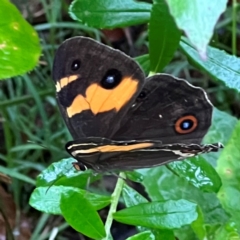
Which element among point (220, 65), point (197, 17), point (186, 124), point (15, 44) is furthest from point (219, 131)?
point (197, 17)

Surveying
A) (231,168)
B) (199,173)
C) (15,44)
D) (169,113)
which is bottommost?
(231,168)

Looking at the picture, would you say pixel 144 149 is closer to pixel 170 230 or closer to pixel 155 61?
pixel 170 230

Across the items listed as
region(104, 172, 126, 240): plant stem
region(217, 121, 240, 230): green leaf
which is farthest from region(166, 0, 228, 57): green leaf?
region(217, 121, 240, 230): green leaf

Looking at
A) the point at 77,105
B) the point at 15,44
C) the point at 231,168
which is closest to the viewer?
the point at 15,44

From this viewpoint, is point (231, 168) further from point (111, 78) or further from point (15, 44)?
point (15, 44)

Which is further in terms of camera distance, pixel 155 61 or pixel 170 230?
pixel 155 61

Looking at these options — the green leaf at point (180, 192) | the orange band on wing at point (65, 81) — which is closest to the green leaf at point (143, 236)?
the orange band on wing at point (65, 81)

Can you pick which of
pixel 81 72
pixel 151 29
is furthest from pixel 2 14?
pixel 151 29
